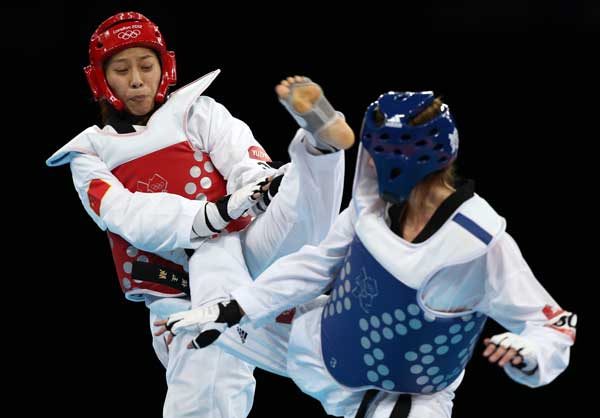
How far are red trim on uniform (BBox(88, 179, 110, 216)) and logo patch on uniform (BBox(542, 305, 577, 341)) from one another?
67.9 inches

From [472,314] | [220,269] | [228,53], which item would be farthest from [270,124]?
[472,314]

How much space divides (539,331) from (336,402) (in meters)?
0.72

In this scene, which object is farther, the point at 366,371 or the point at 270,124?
the point at 270,124

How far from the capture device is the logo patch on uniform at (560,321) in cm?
306

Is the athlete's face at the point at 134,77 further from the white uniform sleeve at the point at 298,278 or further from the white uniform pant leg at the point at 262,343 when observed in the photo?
the white uniform sleeve at the point at 298,278

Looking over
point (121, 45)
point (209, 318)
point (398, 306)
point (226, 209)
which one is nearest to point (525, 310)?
point (398, 306)

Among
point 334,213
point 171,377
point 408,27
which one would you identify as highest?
point 408,27

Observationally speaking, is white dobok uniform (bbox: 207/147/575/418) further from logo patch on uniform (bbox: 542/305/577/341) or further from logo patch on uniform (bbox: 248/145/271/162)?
logo patch on uniform (bbox: 248/145/271/162)

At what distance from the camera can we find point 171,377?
4.16 m

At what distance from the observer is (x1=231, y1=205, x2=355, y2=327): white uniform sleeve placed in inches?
136

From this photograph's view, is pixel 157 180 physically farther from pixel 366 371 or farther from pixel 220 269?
pixel 366 371

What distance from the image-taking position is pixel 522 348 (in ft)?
9.76

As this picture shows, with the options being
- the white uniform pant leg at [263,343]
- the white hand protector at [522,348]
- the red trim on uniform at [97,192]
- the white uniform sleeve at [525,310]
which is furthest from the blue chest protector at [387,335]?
the red trim on uniform at [97,192]

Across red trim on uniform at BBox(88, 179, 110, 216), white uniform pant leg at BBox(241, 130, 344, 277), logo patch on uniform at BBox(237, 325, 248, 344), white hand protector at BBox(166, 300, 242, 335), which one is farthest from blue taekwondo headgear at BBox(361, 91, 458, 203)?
red trim on uniform at BBox(88, 179, 110, 216)
